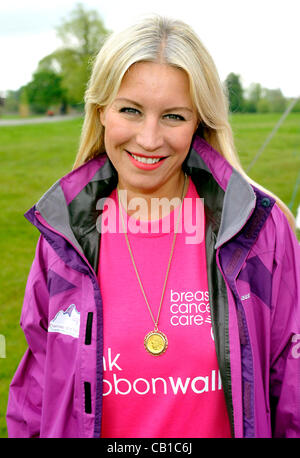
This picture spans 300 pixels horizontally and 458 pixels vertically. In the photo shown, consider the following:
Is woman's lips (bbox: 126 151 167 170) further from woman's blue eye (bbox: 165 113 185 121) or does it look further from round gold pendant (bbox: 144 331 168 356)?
round gold pendant (bbox: 144 331 168 356)

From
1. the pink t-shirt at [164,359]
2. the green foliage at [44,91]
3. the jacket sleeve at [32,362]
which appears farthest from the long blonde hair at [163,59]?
the green foliage at [44,91]

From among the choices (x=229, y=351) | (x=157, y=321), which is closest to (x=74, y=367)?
(x=157, y=321)

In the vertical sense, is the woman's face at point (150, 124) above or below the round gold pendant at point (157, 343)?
above

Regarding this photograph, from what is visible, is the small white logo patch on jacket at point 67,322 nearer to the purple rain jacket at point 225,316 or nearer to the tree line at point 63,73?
the purple rain jacket at point 225,316

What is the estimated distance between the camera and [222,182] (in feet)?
6.84

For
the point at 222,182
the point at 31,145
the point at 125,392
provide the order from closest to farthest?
the point at 125,392 → the point at 222,182 → the point at 31,145

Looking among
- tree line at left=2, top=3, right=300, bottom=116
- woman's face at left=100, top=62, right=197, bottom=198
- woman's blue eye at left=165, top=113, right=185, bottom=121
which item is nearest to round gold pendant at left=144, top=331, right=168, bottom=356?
woman's face at left=100, top=62, right=197, bottom=198

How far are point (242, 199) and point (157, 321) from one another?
0.52 m

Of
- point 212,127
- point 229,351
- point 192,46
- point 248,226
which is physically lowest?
point 229,351

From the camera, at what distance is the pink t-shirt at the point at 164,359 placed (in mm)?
1883

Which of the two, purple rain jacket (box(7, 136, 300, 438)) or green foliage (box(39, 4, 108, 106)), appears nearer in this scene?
purple rain jacket (box(7, 136, 300, 438))

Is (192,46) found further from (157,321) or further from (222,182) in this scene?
(157,321)

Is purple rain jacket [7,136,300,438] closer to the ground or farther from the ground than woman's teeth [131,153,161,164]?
closer to the ground

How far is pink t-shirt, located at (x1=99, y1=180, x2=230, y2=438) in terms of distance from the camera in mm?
1883
